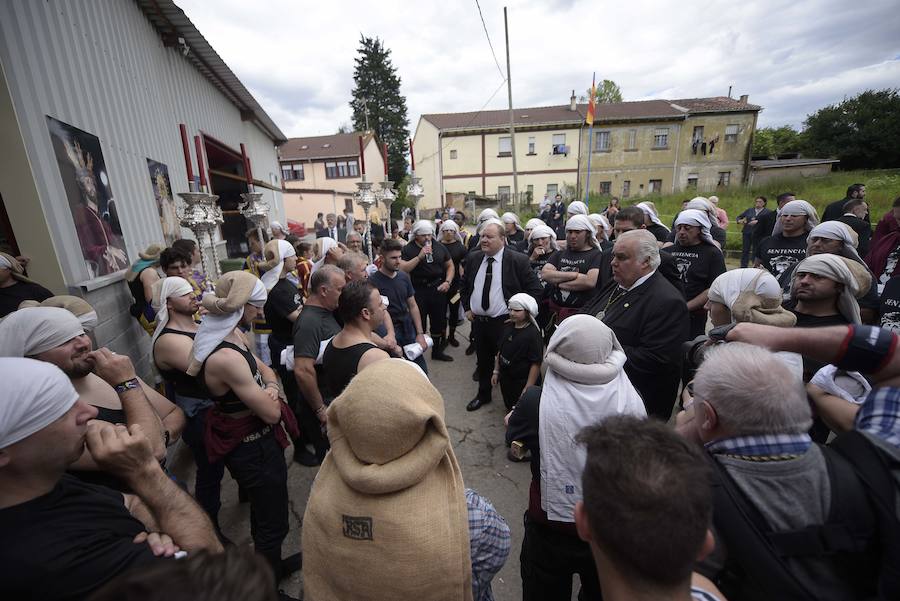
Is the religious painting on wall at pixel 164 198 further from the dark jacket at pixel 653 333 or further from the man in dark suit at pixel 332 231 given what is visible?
the man in dark suit at pixel 332 231

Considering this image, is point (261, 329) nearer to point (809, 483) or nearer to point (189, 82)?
point (809, 483)

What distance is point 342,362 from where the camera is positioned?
7.39 ft

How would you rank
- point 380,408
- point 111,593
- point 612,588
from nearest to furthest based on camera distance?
point 111,593
point 612,588
point 380,408

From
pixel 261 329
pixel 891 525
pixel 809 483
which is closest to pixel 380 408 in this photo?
pixel 809 483

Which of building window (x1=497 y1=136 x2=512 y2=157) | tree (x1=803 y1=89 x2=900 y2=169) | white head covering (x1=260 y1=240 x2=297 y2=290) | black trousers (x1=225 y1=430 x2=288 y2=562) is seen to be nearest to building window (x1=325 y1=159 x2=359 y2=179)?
building window (x1=497 y1=136 x2=512 y2=157)

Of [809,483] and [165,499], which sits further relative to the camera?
[165,499]

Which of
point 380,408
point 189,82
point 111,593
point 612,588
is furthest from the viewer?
point 189,82

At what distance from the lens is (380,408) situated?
1163mm

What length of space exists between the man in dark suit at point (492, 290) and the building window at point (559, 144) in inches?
1154

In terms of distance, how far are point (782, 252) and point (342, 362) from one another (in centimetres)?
487

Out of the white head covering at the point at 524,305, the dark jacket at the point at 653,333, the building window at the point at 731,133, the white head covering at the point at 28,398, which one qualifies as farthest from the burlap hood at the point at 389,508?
the building window at the point at 731,133

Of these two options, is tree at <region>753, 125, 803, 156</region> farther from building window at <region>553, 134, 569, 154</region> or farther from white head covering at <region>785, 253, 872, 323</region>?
white head covering at <region>785, 253, 872, 323</region>

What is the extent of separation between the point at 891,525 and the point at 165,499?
86.7 inches

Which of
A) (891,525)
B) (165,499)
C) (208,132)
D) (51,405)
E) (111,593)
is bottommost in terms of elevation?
(165,499)
